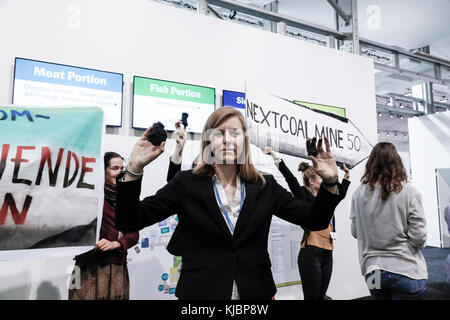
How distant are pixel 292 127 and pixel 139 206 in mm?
1317

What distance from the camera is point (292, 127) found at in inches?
82.2

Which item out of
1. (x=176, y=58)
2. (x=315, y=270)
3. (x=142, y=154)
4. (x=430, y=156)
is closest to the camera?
(x=142, y=154)

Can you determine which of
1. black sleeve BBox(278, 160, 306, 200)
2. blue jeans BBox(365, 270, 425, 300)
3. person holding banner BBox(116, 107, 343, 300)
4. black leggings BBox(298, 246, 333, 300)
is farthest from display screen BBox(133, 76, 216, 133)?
blue jeans BBox(365, 270, 425, 300)

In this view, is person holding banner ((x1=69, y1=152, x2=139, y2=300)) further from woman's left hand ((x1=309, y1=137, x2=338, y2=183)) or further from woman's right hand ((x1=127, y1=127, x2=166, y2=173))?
woman's left hand ((x1=309, y1=137, x2=338, y2=183))

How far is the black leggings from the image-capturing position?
2562 millimetres

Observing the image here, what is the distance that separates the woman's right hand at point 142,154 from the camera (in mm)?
1014

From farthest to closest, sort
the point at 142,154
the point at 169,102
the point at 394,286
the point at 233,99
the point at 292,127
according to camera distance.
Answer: the point at 233,99 → the point at 169,102 → the point at 292,127 → the point at 394,286 → the point at 142,154

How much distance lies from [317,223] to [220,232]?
369 millimetres

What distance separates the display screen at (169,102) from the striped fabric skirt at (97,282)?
1.15m

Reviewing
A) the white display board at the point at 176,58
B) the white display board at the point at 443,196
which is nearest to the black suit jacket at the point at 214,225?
the white display board at the point at 176,58

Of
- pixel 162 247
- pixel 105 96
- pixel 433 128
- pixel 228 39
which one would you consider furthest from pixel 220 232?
pixel 433 128

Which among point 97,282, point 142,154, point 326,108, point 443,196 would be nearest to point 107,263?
point 97,282

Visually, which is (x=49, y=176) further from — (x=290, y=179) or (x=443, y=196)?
(x=443, y=196)

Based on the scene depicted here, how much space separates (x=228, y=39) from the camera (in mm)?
3191
